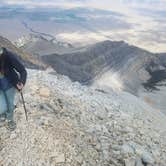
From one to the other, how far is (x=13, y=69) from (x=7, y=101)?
1.98 feet

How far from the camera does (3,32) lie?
358ft

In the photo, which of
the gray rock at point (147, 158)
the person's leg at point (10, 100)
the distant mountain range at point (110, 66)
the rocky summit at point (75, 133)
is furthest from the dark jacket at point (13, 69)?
the distant mountain range at point (110, 66)

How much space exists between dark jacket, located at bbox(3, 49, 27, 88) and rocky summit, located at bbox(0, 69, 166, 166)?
104 centimetres

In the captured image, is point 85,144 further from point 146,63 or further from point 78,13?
point 78,13

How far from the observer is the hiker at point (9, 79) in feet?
26.3

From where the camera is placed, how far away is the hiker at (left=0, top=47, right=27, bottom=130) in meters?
8.03

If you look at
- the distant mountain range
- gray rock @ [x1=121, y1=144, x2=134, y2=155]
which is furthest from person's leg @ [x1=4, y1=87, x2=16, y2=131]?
the distant mountain range

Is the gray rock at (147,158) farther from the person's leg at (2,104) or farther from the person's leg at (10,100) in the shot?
the person's leg at (2,104)

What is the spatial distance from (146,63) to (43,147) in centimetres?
3174

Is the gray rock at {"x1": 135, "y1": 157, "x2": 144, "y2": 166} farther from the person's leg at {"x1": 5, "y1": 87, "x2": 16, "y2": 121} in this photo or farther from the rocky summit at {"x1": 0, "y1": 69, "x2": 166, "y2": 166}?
the person's leg at {"x1": 5, "y1": 87, "x2": 16, "y2": 121}

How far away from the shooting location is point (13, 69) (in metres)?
8.23

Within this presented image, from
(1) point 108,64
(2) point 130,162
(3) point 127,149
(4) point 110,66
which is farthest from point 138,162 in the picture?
(1) point 108,64

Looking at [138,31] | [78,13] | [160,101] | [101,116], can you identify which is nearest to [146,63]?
[160,101]

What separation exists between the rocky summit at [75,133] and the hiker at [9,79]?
0.51 meters
